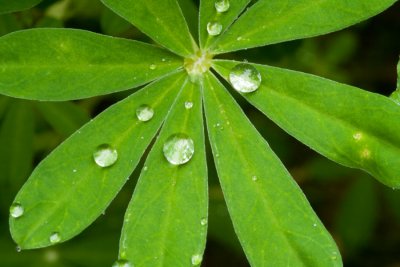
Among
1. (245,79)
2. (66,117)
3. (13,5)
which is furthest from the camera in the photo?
(66,117)

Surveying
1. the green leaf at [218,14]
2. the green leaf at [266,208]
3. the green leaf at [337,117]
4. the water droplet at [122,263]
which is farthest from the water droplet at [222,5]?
the water droplet at [122,263]

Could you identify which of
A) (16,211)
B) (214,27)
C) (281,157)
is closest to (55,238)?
(16,211)

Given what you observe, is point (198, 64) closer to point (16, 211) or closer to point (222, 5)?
point (222, 5)

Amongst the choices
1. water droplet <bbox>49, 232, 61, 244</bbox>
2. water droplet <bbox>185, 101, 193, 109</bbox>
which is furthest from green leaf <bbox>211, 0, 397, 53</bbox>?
water droplet <bbox>49, 232, 61, 244</bbox>

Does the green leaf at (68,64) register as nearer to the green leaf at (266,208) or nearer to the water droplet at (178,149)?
the water droplet at (178,149)

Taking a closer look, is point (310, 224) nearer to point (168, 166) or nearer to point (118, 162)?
point (168, 166)
